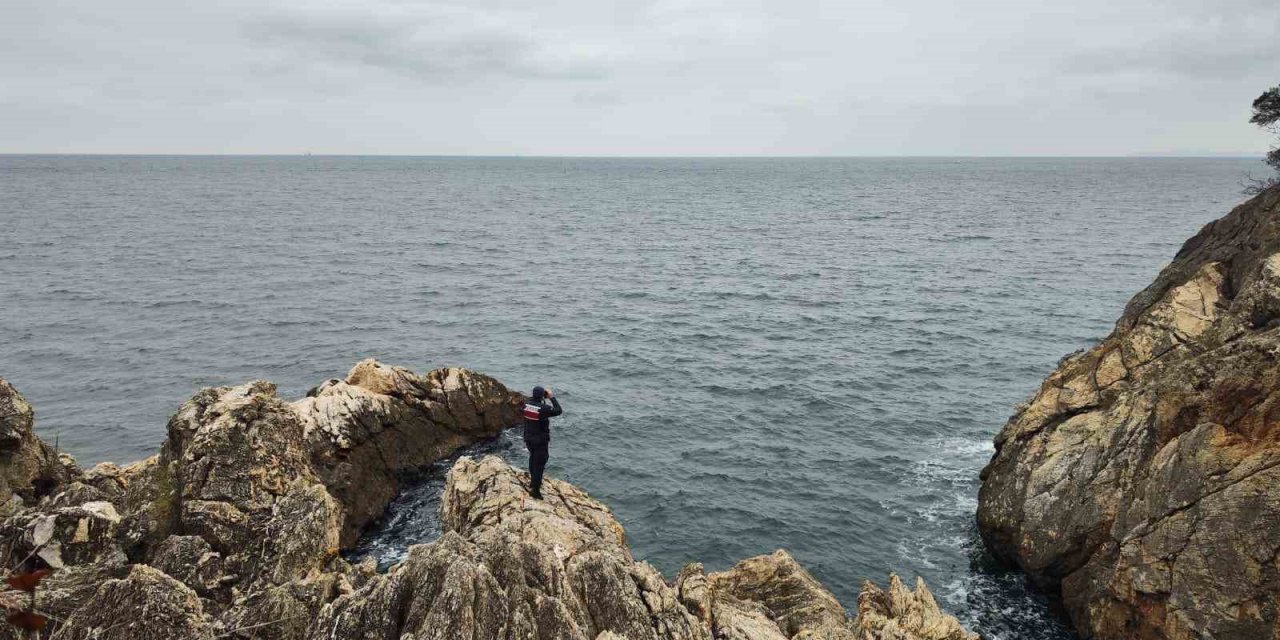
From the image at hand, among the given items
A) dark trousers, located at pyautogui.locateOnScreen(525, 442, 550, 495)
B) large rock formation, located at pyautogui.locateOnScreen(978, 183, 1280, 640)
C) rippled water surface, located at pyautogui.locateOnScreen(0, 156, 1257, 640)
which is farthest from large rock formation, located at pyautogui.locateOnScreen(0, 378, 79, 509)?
large rock formation, located at pyautogui.locateOnScreen(978, 183, 1280, 640)

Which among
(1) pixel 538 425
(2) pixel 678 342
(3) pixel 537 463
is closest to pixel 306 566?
(3) pixel 537 463

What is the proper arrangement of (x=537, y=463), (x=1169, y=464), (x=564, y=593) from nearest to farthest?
1. (x=564, y=593)
2. (x=1169, y=464)
3. (x=537, y=463)

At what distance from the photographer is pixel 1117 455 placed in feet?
70.6

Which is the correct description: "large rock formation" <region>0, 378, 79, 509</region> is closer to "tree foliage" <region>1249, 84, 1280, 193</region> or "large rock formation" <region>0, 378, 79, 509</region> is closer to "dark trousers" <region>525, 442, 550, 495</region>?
"dark trousers" <region>525, 442, 550, 495</region>

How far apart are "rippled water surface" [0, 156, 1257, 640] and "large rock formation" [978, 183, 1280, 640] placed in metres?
2.48

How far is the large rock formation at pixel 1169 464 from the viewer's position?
17.1 metres

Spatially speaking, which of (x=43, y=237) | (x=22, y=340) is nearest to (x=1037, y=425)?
(x=22, y=340)

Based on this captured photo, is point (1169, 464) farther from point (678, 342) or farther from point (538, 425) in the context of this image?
point (678, 342)

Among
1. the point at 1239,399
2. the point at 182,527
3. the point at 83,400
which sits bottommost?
the point at 83,400

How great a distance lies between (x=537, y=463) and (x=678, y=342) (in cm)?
3023

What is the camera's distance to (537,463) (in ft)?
65.7

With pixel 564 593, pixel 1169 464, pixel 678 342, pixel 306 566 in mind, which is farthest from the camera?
pixel 678 342

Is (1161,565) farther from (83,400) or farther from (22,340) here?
(22,340)

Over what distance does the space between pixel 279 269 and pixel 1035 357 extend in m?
67.3
